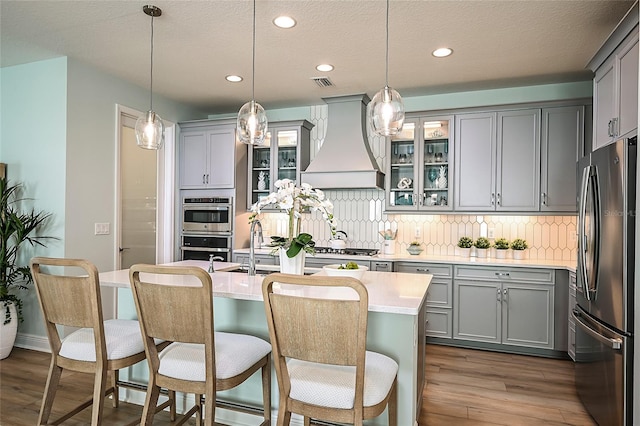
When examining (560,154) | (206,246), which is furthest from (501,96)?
(206,246)

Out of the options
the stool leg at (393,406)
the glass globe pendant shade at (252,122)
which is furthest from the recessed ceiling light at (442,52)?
the stool leg at (393,406)

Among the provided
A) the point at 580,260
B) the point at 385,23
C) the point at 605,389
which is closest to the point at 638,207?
the point at 580,260

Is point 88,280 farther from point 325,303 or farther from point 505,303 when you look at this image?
point 505,303

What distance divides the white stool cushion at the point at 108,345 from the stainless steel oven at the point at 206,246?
8.71ft

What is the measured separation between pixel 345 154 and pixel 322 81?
85 centimetres

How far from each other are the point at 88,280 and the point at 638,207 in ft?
9.29

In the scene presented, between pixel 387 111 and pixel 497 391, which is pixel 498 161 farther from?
pixel 387 111

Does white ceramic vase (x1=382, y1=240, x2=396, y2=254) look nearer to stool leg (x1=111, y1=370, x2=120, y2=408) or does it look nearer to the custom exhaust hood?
the custom exhaust hood

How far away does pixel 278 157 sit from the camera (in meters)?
5.14

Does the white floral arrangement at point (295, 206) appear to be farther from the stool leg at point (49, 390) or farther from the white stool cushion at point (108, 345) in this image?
the stool leg at point (49, 390)

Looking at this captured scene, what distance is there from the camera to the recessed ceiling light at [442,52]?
3.44 m

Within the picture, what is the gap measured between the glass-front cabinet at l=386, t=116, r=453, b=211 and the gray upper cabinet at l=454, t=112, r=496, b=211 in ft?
0.31

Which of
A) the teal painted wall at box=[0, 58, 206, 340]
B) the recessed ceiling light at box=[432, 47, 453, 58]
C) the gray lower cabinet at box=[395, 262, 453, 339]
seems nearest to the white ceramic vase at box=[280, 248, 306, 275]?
the gray lower cabinet at box=[395, 262, 453, 339]

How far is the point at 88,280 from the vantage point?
199 centimetres
